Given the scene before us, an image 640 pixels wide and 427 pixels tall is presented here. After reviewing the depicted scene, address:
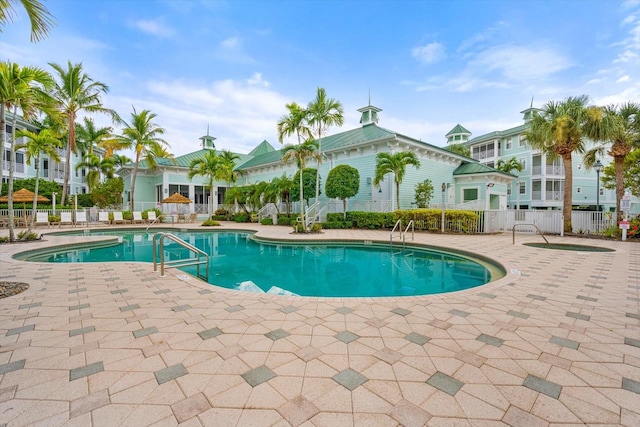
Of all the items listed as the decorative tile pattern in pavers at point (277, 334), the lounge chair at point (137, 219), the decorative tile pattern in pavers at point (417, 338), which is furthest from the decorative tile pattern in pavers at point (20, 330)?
the lounge chair at point (137, 219)

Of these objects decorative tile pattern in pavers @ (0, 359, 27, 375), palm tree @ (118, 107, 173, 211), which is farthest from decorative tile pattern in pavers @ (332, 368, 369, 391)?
palm tree @ (118, 107, 173, 211)

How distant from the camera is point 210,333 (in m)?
2.93

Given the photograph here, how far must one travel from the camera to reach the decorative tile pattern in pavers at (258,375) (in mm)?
2094

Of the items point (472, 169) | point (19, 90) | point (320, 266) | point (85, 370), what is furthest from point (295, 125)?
point (472, 169)

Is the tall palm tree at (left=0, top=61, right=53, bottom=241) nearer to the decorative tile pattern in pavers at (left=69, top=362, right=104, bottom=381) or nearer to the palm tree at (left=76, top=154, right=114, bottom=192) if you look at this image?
the decorative tile pattern in pavers at (left=69, top=362, right=104, bottom=381)

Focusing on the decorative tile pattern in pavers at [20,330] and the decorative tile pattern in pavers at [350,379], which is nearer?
the decorative tile pattern in pavers at [350,379]

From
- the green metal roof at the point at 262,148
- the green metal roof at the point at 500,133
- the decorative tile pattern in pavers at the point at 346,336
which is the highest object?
the green metal roof at the point at 500,133

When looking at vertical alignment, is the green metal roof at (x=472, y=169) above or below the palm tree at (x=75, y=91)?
below

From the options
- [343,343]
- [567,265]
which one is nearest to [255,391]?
[343,343]

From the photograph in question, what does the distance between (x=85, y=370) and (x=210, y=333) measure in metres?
1.00

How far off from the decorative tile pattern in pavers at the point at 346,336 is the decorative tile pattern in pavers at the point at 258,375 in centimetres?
81

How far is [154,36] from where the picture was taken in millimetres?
10391

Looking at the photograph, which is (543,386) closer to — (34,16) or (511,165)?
(34,16)

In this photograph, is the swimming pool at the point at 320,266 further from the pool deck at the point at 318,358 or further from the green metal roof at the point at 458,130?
the green metal roof at the point at 458,130
